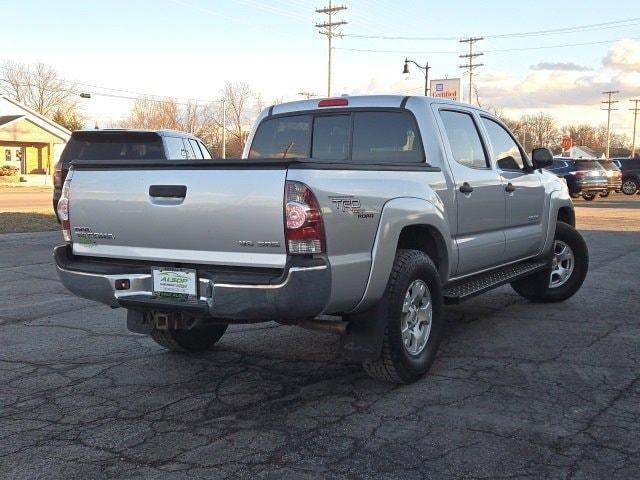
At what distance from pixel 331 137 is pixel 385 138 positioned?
503mm

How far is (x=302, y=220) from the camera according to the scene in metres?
3.82

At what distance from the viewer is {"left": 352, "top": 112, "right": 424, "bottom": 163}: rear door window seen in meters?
5.46

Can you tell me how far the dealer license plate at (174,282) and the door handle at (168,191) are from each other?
1.45 ft

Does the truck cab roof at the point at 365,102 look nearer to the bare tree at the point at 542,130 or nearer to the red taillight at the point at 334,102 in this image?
the red taillight at the point at 334,102

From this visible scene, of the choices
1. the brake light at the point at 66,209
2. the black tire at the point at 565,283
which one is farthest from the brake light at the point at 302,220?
the black tire at the point at 565,283

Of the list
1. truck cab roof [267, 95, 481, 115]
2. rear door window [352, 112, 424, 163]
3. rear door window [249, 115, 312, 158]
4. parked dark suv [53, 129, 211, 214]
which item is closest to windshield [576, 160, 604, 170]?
parked dark suv [53, 129, 211, 214]

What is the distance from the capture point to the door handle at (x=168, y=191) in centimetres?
413

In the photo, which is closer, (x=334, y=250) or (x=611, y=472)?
(x=611, y=472)

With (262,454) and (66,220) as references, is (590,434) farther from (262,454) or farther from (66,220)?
(66,220)

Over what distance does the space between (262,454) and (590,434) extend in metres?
1.82

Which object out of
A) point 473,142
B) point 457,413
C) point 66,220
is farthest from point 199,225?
point 473,142

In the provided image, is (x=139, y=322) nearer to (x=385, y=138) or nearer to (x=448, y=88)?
(x=385, y=138)

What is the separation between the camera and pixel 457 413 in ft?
13.9

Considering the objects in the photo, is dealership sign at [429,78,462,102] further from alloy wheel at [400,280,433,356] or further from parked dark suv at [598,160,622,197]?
alloy wheel at [400,280,433,356]
